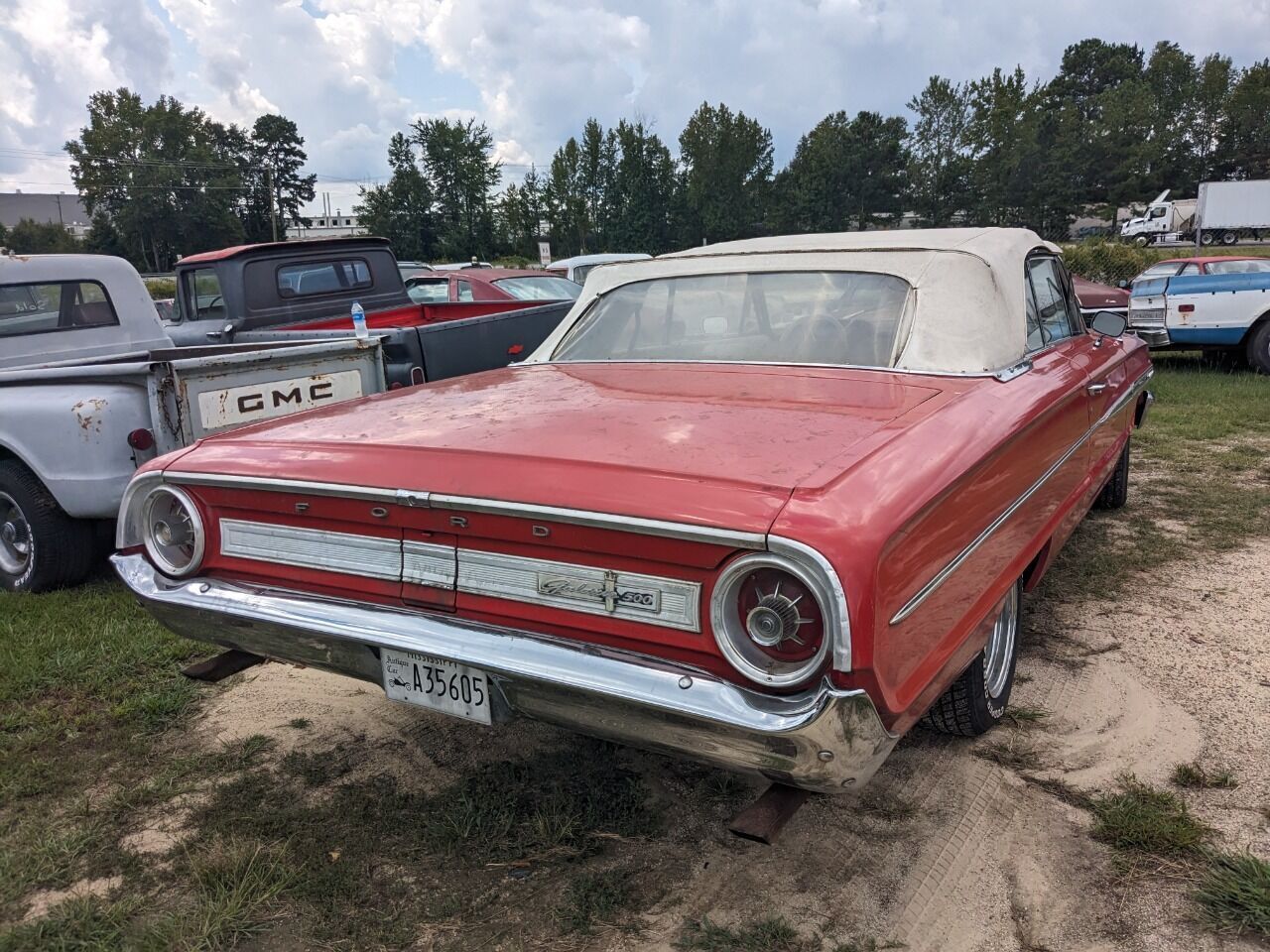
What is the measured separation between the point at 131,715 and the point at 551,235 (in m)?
57.2

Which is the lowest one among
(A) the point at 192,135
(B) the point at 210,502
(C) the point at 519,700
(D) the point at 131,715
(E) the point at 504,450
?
(D) the point at 131,715

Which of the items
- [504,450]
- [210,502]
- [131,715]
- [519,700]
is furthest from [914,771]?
[131,715]

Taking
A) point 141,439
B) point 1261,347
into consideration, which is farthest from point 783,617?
point 1261,347

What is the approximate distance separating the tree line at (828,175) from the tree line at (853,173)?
96 mm

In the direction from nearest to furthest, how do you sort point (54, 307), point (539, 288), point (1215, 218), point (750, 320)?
point (750, 320) → point (54, 307) → point (539, 288) → point (1215, 218)

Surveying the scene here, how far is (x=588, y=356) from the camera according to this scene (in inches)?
138

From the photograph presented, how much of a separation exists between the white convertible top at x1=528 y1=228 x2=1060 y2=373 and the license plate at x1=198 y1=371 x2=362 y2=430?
5.13ft

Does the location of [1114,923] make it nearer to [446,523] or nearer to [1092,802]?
[1092,802]

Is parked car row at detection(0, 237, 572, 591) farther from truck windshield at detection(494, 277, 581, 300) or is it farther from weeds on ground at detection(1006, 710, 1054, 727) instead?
weeds on ground at detection(1006, 710, 1054, 727)

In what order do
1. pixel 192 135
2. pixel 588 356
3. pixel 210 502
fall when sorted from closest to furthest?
pixel 210 502 → pixel 588 356 → pixel 192 135

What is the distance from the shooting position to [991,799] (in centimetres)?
260

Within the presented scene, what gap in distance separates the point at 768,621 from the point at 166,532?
6.23 ft

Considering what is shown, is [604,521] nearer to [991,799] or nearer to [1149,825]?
[991,799]

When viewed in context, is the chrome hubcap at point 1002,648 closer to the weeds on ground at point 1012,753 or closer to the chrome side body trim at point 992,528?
the weeds on ground at point 1012,753
